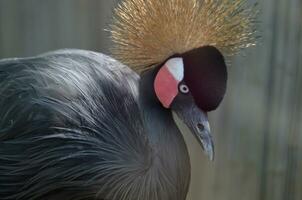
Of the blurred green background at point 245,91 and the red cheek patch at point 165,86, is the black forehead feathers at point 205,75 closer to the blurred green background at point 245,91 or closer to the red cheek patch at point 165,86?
the red cheek patch at point 165,86

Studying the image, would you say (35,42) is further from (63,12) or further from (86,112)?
(86,112)

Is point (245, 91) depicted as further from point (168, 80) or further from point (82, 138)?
point (82, 138)

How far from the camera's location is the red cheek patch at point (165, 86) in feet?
4.19

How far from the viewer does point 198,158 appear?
204cm

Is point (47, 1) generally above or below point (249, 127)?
above

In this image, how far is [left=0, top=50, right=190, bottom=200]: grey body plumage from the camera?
1.22 meters

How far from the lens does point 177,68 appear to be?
1.27 metres

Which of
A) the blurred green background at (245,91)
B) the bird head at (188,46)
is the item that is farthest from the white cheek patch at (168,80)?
the blurred green background at (245,91)

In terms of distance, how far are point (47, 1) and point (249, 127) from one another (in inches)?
31.6

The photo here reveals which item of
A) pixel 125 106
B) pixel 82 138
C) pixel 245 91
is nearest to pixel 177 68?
pixel 125 106

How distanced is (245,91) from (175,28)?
784mm

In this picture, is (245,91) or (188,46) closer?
(188,46)

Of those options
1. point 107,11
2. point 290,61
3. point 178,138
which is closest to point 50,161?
point 178,138

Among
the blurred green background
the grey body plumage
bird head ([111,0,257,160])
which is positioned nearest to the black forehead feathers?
bird head ([111,0,257,160])
